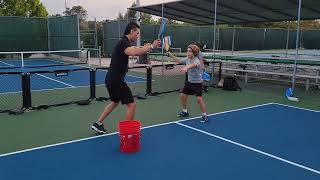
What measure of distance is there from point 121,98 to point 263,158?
2.49 meters

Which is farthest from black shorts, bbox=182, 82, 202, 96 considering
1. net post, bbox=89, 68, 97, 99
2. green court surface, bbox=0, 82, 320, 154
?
net post, bbox=89, 68, 97, 99

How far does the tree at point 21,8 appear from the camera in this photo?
3366 cm

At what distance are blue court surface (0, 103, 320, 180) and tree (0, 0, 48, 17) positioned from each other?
→ 31.1 meters

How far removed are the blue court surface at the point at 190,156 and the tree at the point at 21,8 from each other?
31067 mm

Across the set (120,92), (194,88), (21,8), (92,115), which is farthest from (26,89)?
(21,8)

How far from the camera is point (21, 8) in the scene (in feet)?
112

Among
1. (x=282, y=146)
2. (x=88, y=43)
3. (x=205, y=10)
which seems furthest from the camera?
(x=88, y=43)

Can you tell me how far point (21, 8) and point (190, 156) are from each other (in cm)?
3301

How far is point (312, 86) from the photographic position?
12648 millimetres

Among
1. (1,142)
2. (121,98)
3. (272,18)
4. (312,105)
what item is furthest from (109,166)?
(272,18)

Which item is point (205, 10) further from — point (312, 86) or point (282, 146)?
point (282, 146)

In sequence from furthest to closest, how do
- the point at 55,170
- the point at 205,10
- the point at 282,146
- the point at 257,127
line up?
the point at 205,10
the point at 257,127
the point at 282,146
the point at 55,170

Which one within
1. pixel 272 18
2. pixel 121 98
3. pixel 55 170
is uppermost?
pixel 272 18

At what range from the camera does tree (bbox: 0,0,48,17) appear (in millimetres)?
33656
